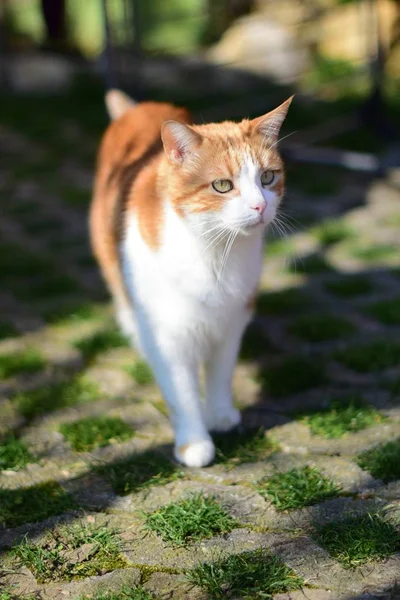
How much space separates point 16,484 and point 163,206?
3.25 feet

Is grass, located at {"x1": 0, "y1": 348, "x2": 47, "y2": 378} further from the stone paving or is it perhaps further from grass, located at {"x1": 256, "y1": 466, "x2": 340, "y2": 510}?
grass, located at {"x1": 256, "y1": 466, "x2": 340, "y2": 510}

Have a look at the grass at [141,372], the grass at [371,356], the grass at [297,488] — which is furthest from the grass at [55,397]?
the grass at [371,356]

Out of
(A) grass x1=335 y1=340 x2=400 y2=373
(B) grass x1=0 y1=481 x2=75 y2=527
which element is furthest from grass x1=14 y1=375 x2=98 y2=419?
(A) grass x1=335 y1=340 x2=400 y2=373

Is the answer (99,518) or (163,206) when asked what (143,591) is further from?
(163,206)

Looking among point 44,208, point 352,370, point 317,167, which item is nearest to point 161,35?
point 317,167

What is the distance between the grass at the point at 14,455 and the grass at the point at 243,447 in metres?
0.63

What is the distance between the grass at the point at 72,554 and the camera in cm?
202

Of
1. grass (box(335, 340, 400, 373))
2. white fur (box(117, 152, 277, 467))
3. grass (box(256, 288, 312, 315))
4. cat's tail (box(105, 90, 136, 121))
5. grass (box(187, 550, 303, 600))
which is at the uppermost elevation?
cat's tail (box(105, 90, 136, 121))

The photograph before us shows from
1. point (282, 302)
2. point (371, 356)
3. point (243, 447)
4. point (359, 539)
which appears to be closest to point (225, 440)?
point (243, 447)

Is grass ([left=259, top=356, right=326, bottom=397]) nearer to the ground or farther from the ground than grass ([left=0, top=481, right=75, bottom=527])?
nearer to the ground

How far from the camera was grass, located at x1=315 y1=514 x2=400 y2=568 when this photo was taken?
2.00 m

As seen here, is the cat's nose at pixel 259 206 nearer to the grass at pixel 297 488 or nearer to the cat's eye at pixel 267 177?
the cat's eye at pixel 267 177

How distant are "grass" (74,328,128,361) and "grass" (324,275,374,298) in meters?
1.16

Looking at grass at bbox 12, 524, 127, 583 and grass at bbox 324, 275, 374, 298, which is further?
grass at bbox 324, 275, 374, 298
